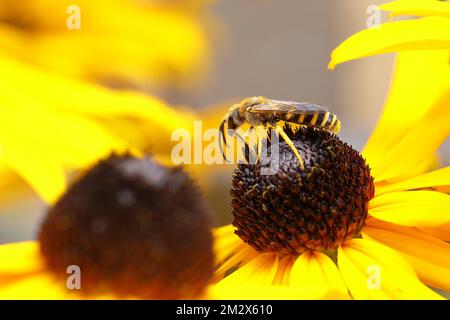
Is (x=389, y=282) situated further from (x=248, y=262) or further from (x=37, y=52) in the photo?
(x=37, y=52)

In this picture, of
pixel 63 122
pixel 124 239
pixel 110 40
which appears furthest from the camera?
pixel 110 40

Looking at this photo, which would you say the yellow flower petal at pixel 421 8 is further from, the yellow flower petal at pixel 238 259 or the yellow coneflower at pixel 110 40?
the yellow coneflower at pixel 110 40

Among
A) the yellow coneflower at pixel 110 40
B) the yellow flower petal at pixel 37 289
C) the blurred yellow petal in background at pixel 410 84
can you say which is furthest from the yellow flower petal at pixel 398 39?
the yellow coneflower at pixel 110 40

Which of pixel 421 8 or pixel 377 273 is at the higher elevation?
pixel 421 8

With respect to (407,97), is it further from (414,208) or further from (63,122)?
(63,122)

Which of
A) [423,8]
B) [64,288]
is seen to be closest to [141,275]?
[64,288]

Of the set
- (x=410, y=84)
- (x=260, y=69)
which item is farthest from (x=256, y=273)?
(x=260, y=69)
